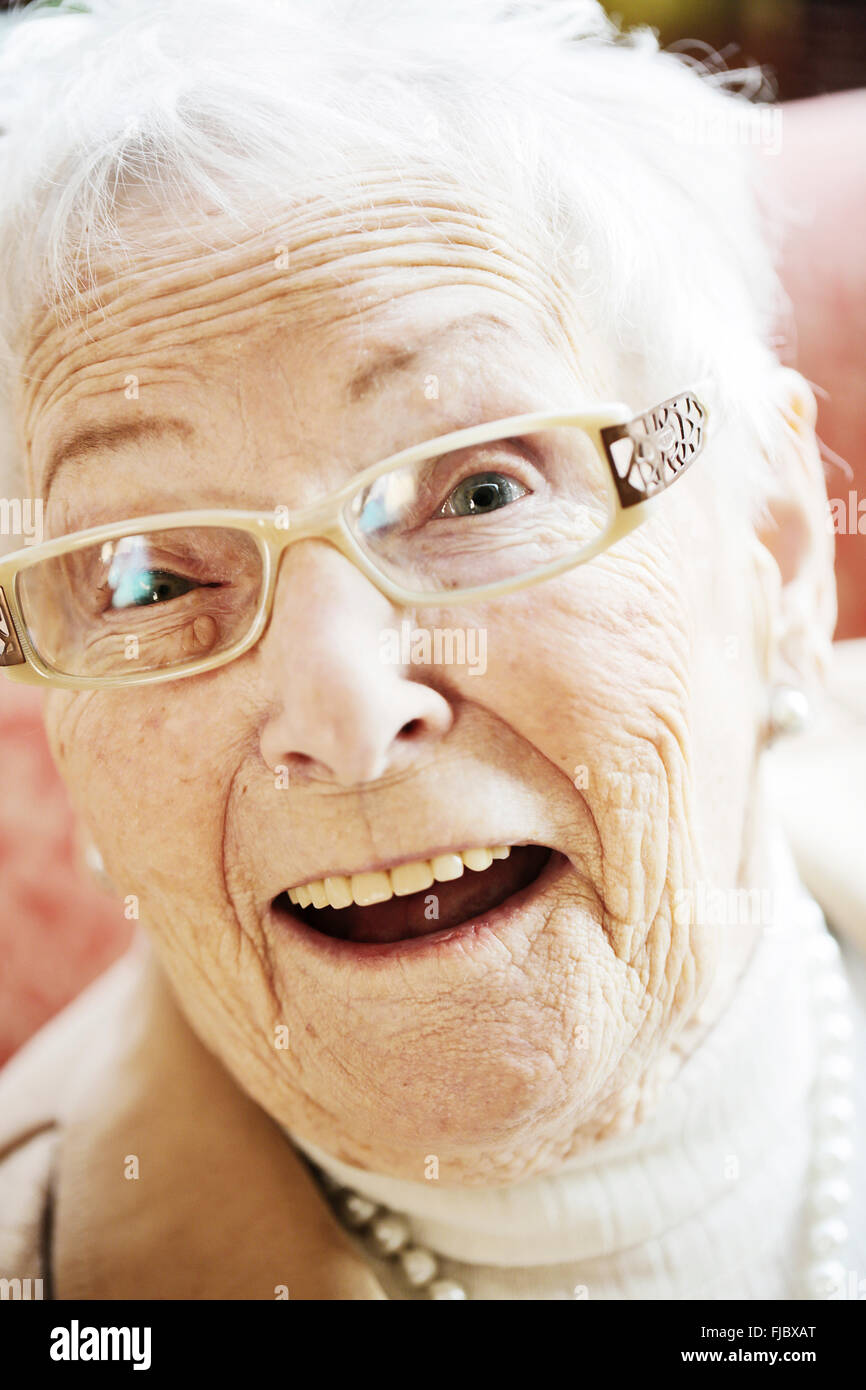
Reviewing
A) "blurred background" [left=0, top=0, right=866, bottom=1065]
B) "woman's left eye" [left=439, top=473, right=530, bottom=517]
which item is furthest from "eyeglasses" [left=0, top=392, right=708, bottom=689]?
"blurred background" [left=0, top=0, right=866, bottom=1065]

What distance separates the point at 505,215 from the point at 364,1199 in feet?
2.82

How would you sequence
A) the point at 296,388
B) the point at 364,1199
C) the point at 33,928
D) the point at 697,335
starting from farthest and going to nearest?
the point at 33,928, the point at 364,1199, the point at 697,335, the point at 296,388

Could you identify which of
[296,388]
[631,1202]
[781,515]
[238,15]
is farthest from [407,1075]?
[238,15]

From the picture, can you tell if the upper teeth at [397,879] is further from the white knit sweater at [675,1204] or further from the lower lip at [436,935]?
the white knit sweater at [675,1204]

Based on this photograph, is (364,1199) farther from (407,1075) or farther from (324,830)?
(324,830)

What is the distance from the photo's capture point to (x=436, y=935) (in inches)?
33.9

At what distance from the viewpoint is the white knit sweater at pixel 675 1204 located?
998 millimetres

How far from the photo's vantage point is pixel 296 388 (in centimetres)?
83

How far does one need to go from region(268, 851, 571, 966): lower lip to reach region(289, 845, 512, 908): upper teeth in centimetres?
3

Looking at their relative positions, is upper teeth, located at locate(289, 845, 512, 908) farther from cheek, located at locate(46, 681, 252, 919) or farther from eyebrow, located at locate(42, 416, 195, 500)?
eyebrow, located at locate(42, 416, 195, 500)

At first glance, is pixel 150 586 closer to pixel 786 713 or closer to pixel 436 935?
pixel 436 935

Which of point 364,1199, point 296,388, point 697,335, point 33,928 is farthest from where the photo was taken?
point 33,928

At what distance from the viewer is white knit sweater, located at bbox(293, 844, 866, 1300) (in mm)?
998

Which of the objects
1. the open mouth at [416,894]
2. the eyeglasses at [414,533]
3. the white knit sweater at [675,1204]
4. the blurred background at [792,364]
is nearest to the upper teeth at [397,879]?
the open mouth at [416,894]
